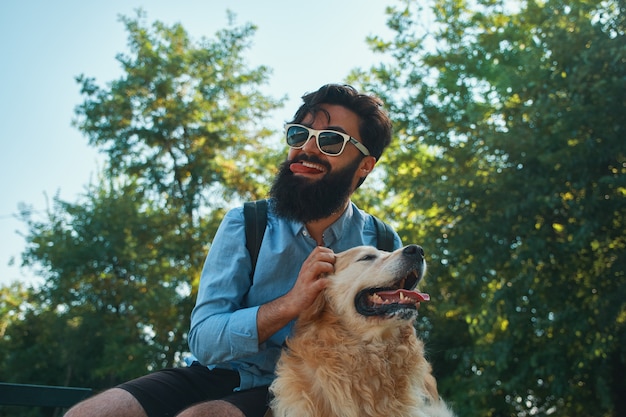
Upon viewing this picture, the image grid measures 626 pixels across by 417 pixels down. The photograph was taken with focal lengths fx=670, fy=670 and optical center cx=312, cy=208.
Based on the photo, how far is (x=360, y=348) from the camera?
3160 millimetres

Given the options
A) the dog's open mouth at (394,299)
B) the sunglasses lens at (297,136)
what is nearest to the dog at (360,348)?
the dog's open mouth at (394,299)

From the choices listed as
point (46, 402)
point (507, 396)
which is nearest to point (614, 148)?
point (507, 396)

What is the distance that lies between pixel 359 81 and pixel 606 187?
28.8ft

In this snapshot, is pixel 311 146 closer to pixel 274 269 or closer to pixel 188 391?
pixel 274 269

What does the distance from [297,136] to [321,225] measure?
52 cm

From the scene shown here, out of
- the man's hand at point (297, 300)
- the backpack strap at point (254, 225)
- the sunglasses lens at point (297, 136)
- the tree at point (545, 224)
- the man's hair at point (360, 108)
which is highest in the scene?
the tree at point (545, 224)

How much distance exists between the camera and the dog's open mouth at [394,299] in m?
3.17

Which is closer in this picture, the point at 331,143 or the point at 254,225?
the point at 254,225

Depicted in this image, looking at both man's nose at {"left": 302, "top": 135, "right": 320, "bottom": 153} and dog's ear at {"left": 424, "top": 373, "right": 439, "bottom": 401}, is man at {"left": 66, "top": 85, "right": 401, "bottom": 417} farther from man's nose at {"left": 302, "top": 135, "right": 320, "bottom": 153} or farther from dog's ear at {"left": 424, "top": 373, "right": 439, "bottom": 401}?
dog's ear at {"left": 424, "top": 373, "right": 439, "bottom": 401}

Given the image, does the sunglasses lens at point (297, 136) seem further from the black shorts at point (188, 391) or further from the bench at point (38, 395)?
the bench at point (38, 395)

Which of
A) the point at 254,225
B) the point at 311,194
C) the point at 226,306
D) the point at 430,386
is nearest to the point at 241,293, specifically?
the point at 226,306

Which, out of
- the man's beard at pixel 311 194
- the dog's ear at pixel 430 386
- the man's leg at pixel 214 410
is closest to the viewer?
the man's leg at pixel 214 410

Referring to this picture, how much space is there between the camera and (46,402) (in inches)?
142

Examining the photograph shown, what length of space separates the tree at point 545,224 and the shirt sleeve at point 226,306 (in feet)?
32.1
